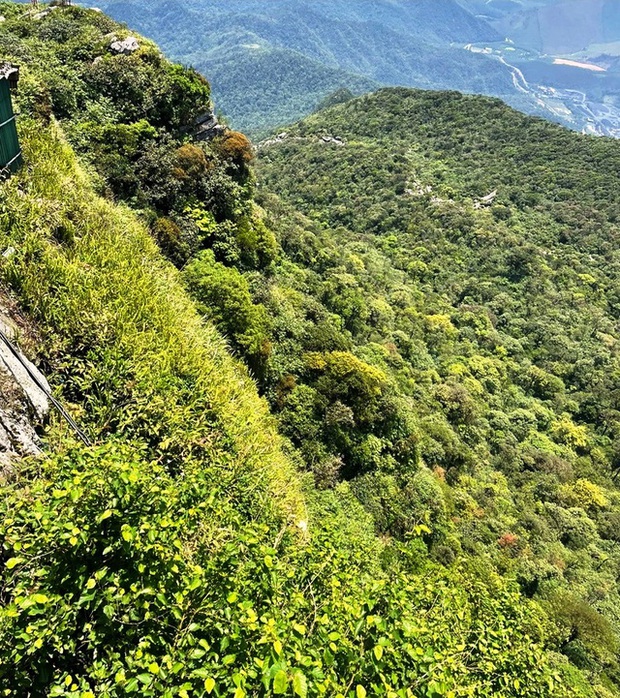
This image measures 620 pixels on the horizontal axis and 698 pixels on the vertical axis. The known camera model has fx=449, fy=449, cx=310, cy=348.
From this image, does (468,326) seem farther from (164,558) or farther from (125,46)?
(164,558)

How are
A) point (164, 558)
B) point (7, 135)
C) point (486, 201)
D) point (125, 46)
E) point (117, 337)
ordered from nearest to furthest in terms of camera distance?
1. point (164, 558)
2. point (117, 337)
3. point (7, 135)
4. point (125, 46)
5. point (486, 201)

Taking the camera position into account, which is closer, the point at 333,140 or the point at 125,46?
the point at 125,46

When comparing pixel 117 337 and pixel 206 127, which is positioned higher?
pixel 206 127

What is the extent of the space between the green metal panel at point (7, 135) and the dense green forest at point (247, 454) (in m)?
0.56

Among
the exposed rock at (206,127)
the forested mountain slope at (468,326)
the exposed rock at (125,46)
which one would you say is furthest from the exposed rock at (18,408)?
the exposed rock at (125,46)

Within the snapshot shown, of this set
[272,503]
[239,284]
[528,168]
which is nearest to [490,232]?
[528,168]

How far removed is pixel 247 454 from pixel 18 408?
12.5 ft

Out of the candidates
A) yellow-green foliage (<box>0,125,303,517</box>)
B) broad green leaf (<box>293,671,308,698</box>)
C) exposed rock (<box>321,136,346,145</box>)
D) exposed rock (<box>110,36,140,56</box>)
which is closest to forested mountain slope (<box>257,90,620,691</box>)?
exposed rock (<box>321,136,346,145</box>)

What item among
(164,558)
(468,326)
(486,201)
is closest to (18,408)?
(164,558)

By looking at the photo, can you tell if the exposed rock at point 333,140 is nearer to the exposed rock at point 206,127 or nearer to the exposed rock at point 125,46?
the exposed rock at point 206,127

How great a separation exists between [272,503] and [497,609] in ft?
11.8

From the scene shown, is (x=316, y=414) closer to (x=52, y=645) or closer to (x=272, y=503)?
(x=272, y=503)

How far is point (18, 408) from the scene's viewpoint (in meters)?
5.43

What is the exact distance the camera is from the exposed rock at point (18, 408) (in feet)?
16.9
